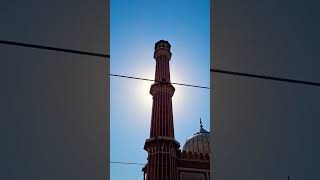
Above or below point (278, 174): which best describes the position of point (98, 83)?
above

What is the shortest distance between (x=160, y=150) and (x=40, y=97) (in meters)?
12.4

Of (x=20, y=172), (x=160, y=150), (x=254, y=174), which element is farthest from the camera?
(x=160, y=150)

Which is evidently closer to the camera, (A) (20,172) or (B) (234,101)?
(A) (20,172)

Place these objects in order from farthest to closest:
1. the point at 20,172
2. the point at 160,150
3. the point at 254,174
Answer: the point at 160,150, the point at 254,174, the point at 20,172

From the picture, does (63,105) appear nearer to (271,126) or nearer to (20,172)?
(20,172)

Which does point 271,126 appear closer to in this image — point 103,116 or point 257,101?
point 257,101

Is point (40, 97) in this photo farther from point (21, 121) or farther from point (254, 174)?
point (254, 174)

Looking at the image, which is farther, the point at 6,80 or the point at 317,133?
the point at 317,133

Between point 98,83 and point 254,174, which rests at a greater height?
point 98,83

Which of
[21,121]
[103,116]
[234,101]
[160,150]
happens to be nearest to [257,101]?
[234,101]

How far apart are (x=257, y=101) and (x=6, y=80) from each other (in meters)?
0.37

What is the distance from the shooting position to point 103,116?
539 millimetres

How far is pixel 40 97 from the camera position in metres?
0.52

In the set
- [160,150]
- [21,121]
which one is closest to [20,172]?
[21,121]
